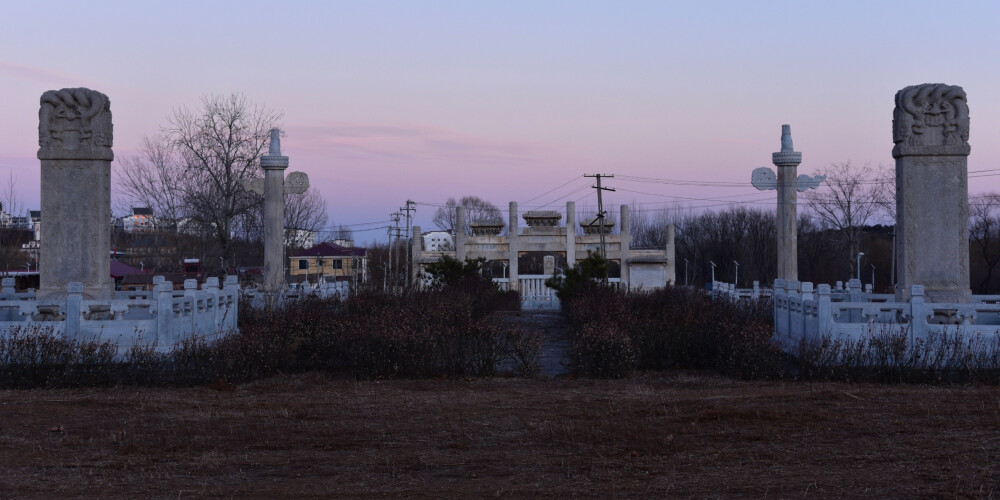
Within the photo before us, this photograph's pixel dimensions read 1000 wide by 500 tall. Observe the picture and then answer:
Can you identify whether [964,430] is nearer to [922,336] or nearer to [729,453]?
[729,453]

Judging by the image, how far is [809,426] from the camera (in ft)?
29.6

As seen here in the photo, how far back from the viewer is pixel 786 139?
73.5ft

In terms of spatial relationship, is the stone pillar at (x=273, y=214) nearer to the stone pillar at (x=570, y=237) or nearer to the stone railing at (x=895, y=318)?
the stone railing at (x=895, y=318)

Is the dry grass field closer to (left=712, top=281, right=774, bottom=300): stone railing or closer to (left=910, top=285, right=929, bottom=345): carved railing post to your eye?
(left=910, top=285, right=929, bottom=345): carved railing post

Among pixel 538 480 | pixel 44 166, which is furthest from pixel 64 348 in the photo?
pixel 538 480

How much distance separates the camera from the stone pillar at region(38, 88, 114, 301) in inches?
615

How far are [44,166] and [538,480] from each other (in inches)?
475

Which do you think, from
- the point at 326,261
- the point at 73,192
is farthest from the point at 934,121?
the point at 326,261

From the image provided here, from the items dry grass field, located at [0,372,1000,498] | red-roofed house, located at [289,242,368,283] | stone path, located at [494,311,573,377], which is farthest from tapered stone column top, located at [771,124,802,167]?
red-roofed house, located at [289,242,368,283]

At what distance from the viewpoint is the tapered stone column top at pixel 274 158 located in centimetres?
2338

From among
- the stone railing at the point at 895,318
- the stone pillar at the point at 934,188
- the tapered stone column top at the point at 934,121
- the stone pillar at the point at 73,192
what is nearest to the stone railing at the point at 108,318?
the stone pillar at the point at 73,192

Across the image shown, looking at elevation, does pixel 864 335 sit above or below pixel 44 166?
below

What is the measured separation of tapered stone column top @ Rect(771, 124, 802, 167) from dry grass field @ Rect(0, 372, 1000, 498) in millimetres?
11026

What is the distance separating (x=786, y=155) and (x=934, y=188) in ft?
23.5
